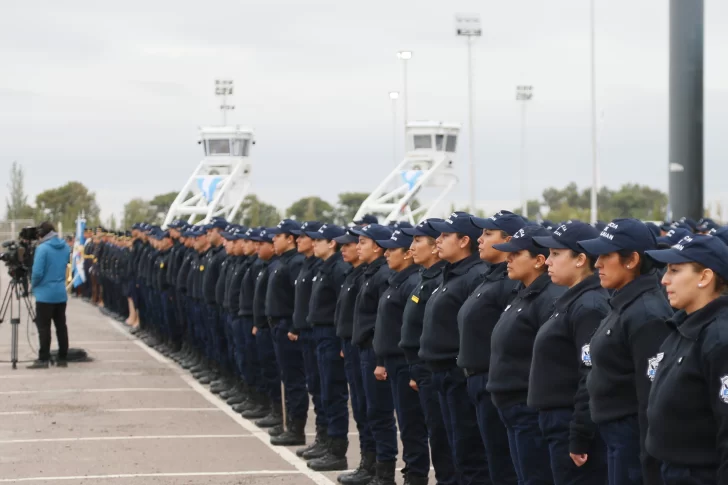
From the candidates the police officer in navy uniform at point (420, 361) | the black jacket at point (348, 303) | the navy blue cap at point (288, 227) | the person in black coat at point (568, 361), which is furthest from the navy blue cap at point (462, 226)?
the navy blue cap at point (288, 227)

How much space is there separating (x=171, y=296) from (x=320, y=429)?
9.61 m

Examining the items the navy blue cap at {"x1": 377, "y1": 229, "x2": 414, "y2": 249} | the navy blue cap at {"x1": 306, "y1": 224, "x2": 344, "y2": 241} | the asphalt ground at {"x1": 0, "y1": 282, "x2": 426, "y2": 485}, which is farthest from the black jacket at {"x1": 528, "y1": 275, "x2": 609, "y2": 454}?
the navy blue cap at {"x1": 306, "y1": 224, "x2": 344, "y2": 241}

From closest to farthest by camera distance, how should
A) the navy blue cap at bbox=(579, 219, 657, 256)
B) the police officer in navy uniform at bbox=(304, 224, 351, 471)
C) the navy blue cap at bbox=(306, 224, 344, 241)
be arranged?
the navy blue cap at bbox=(579, 219, 657, 256)
the police officer in navy uniform at bbox=(304, 224, 351, 471)
the navy blue cap at bbox=(306, 224, 344, 241)

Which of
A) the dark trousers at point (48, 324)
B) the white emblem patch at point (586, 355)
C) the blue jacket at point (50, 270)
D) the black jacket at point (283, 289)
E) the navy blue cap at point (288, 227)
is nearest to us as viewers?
the white emblem patch at point (586, 355)

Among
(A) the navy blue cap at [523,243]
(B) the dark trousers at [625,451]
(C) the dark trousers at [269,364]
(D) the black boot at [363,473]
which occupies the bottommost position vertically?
(D) the black boot at [363,473]

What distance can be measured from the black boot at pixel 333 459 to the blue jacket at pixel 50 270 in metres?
8.72

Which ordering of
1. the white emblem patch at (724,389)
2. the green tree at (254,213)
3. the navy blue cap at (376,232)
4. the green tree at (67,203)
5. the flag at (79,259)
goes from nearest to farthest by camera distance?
1. the white emblem patch at (724,389)
2. the navy blue cap at (376,232)
3. the flag at (79,259)
4. the green tree at (254,213)
5. the green tree at (67,203)

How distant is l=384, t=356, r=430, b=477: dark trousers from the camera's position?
950 cm

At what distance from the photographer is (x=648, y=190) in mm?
91625

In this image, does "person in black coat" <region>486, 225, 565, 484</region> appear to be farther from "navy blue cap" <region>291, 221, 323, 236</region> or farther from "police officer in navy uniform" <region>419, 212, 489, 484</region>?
"navy blue cap" <region>291, 221, 323, 236</region>

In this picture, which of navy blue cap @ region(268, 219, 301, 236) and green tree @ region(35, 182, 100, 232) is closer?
navy blue cap @ region(268, 219, 301, 236)

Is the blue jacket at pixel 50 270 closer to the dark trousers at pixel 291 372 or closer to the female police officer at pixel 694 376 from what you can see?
the dark trousers at pixel 291 372

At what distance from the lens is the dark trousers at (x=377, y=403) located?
33.0ft

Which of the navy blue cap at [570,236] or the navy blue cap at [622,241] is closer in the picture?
the navy blue cap at [622,241]
